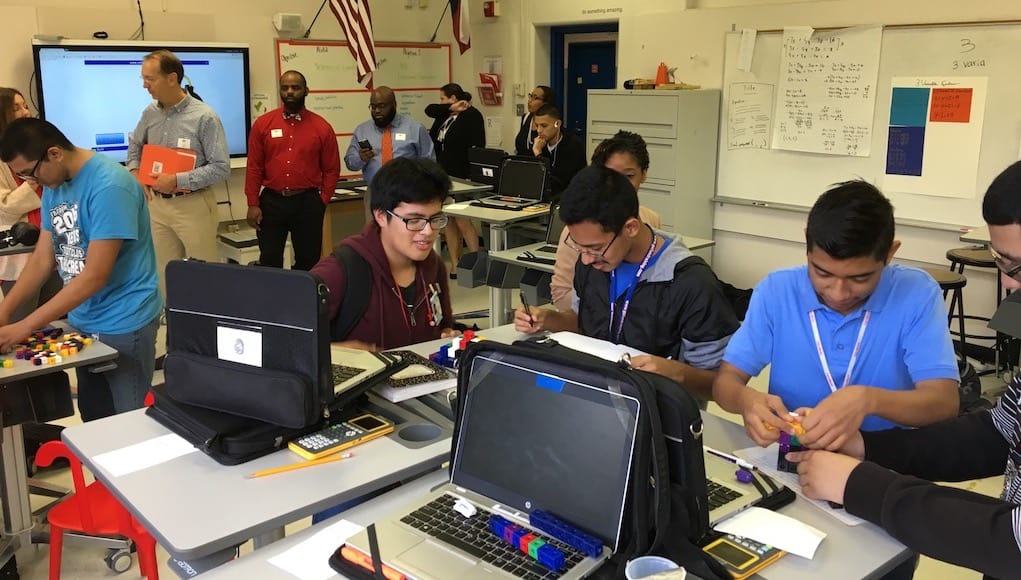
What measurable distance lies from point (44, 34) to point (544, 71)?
Answer: 4.15 metres

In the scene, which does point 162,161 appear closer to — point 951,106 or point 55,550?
point 55,550

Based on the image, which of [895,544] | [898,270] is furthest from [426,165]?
[895,544]

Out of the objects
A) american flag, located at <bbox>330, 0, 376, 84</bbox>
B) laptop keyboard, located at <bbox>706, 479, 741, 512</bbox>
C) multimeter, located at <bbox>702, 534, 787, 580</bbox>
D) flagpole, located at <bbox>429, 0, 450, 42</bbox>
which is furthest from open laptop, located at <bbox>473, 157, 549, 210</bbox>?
multimeter, located at <bbox>702, 534, 787, 580</bbox>

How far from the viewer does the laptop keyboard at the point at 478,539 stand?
4.05ft

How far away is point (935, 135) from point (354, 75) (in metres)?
5.02

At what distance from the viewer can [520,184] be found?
5.67m

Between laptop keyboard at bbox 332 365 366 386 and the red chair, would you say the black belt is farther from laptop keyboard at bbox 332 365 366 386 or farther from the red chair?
laptop keyboard at bbox 332 365 366 386

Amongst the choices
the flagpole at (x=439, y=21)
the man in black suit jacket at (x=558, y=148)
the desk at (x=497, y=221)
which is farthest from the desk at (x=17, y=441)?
the flagpole at (x=439, y=21)

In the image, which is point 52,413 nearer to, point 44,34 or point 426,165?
point 426,165

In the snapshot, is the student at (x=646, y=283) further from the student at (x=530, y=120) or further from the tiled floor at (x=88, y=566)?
the student at (x=530, y=120)

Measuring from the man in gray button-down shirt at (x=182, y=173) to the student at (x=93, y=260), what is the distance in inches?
75.0

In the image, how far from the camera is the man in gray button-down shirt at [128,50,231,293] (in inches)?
183

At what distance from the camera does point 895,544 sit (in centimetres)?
140

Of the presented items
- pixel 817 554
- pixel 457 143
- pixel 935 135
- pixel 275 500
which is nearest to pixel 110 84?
pixel 457 143
